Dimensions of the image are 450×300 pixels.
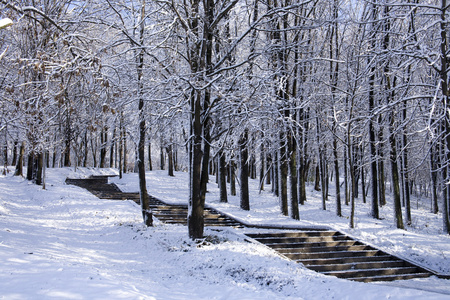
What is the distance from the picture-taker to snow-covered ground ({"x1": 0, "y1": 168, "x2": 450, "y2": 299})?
19.4 ft

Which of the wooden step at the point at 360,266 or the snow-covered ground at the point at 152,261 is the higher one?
the snow-covered ground at the point at 152,261

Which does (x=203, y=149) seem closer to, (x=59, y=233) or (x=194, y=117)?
(x=194, y=117)

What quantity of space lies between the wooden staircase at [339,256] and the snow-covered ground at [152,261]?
20.8 inches

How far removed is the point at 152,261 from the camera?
9227mm

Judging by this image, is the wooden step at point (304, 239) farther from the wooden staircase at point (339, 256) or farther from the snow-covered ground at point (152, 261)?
the snow-covered ground at point (152, 261)

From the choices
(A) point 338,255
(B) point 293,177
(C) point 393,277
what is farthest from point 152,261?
(B) point 293,177

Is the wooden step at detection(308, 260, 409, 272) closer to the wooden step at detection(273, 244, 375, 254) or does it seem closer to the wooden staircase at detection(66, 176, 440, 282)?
the wooden staircase at detection(66, 176, 440, 282)

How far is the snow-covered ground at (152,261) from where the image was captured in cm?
591

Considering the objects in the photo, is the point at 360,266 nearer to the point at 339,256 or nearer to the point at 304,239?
the point at 339,256

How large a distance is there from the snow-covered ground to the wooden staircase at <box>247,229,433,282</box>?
529mm

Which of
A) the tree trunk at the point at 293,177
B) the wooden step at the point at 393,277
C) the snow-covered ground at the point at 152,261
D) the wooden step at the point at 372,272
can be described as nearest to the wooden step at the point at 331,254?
the snow-covered ground at the point at 152,261

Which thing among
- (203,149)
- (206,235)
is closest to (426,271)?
(206,235)

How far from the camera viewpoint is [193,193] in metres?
10.1

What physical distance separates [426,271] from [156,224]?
8715mm
